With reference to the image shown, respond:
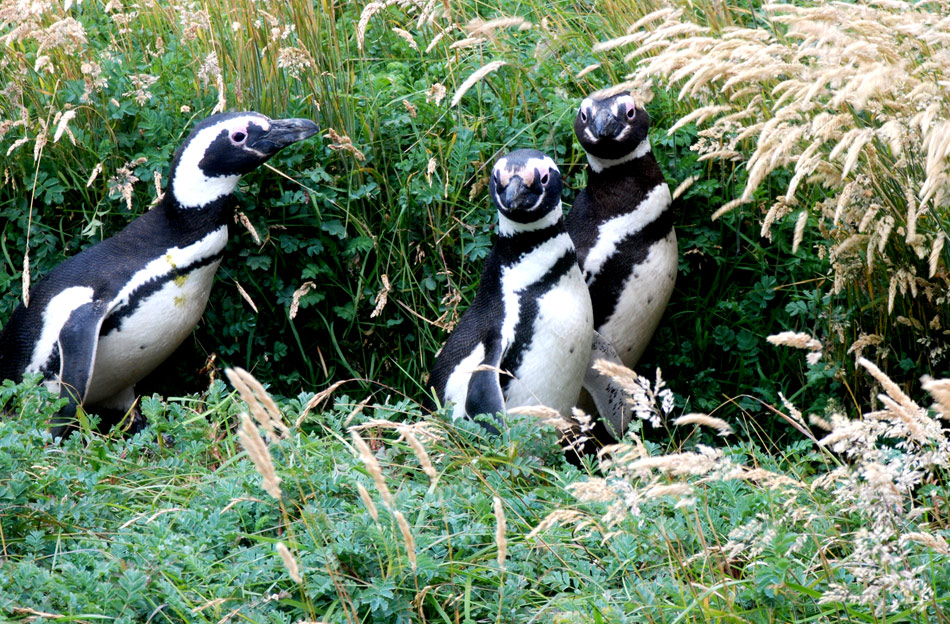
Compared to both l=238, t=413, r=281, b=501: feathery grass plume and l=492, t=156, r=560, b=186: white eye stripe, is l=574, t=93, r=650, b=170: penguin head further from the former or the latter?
l=238, t=413, r=281, b=501: feathery grass plume

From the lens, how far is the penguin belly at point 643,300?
4.59 metres

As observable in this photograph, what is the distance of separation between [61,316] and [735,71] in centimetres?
285

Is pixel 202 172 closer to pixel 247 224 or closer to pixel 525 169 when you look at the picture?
pixel 247 224

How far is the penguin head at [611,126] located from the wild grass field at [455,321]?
9.8 inches

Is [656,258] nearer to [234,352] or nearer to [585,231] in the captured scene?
[585,231]

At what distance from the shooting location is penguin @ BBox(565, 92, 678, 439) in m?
4.46

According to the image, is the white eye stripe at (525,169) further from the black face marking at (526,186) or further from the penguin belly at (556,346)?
the penguin belly at (556,346)

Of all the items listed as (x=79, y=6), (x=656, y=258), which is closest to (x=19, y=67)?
(x=79, y=6)

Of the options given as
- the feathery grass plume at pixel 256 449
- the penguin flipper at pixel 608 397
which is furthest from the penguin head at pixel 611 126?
the feathery grass plume at pixel 256 449

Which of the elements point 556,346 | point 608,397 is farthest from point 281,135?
point 608,397

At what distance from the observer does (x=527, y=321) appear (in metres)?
4.28

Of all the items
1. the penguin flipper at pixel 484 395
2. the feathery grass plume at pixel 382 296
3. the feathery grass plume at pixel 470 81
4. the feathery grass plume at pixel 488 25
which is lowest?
the penguin flipper at pixel 484 395

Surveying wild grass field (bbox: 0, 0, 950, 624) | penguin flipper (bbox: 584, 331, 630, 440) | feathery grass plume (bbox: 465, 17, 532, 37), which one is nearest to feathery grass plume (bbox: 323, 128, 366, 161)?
wild grass field (bbox: 0, 0, 950, 624)

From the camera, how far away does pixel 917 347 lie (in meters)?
3.92
